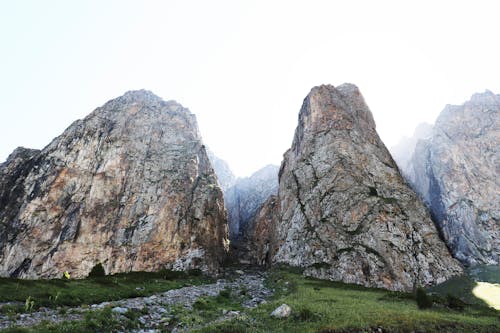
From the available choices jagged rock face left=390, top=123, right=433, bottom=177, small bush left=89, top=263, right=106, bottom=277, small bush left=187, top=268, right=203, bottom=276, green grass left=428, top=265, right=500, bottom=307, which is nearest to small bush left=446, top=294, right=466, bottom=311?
green grass left=428, top=265, right=500, bottom=307

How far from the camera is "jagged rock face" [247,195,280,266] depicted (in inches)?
4345

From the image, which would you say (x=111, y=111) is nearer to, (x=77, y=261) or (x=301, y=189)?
(x=77, y=261)

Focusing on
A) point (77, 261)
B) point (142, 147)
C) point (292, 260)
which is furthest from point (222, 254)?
point (142, 147)

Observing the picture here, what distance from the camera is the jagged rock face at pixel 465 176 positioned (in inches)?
3497

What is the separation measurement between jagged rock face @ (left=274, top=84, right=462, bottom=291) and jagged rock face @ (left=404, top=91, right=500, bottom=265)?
2341cm

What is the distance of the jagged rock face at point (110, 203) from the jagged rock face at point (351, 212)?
28.6 meters

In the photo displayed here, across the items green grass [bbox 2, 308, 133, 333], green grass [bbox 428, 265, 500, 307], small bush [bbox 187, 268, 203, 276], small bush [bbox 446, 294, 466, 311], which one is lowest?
small bush [bbox 187, 268, 203, 276]

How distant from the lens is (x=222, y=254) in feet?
329

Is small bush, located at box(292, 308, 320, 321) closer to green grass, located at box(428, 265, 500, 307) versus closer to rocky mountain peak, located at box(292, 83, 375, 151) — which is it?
green grass, located at box(428, 265, 500, 307)

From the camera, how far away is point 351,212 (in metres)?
75.7

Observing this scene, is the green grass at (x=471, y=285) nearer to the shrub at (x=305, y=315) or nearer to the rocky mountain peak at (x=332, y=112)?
the shrub at (x=305, y=315)

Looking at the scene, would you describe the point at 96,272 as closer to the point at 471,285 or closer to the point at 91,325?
the point at 91,325

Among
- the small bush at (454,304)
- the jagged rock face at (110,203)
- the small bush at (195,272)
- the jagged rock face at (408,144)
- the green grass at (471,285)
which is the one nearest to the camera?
the small bush at (454,304)

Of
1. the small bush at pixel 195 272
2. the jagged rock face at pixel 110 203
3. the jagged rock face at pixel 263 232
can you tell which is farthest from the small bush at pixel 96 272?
the jagged rock face at pixel 263 232
